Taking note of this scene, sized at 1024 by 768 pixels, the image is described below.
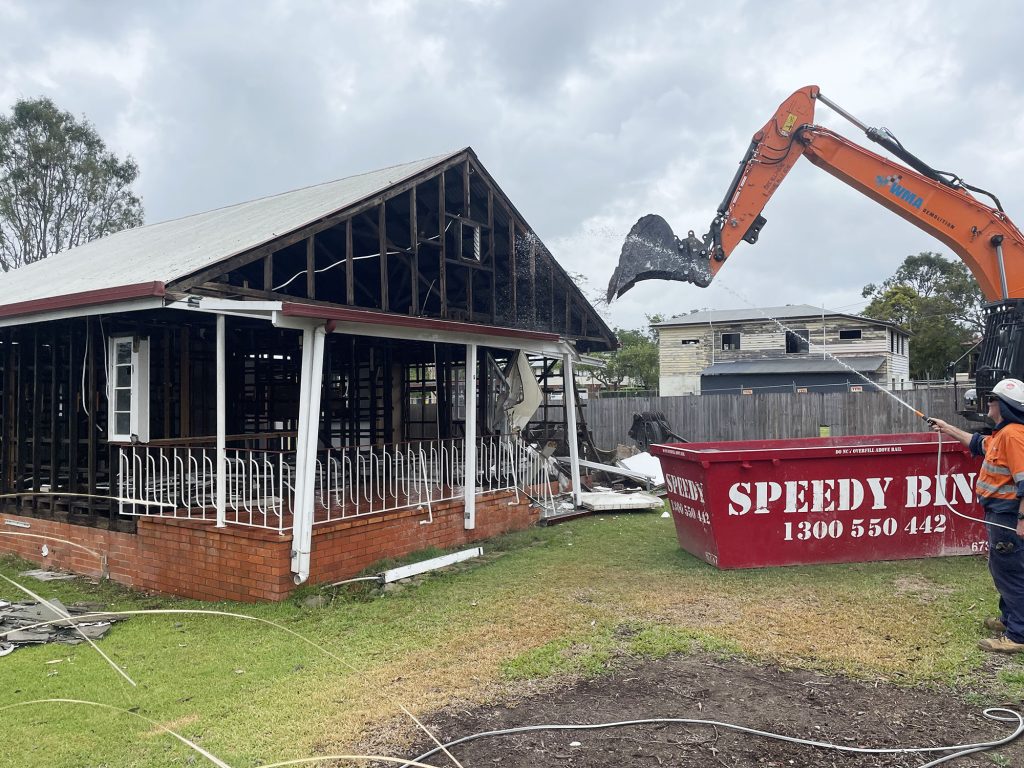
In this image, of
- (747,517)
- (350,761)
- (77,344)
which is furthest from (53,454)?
(747,517)

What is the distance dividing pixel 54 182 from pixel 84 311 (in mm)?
29352

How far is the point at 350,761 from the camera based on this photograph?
12.0ft

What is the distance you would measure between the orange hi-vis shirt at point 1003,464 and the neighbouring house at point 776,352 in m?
25.1

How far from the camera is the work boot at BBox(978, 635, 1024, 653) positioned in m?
4.89

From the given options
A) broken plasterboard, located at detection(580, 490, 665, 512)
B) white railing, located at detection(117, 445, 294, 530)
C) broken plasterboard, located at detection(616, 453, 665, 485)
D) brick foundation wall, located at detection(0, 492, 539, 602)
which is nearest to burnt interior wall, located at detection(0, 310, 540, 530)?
white railing, located at detection(117, 445, 294, 530)

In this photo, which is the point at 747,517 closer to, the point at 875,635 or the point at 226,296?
the point at 875,635

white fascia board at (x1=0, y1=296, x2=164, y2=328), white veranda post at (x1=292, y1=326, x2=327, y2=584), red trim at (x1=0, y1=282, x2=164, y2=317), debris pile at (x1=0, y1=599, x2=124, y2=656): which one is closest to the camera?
debris pile at (x1=0, y1=599, x2=124, y2=656)

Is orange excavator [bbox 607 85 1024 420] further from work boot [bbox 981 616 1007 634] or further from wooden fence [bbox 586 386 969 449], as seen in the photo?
wooden fence [bbox 586 386 969 449]

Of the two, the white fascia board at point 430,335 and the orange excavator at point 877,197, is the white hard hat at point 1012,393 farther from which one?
A: the white fascia board at point 430,335

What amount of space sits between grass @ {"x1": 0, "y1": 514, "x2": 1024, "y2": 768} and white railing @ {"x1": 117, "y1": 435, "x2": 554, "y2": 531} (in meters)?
0.93

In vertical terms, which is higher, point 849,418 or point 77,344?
point 77,344

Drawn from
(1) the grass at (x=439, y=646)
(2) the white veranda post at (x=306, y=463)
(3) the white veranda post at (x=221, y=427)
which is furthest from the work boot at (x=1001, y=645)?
(3) the white veranda post at (x=221, y=427)

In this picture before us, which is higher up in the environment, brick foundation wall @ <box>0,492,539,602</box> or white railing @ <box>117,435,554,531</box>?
white railing @ <box>117,435,554,531</box>

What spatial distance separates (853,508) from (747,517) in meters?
1.05
